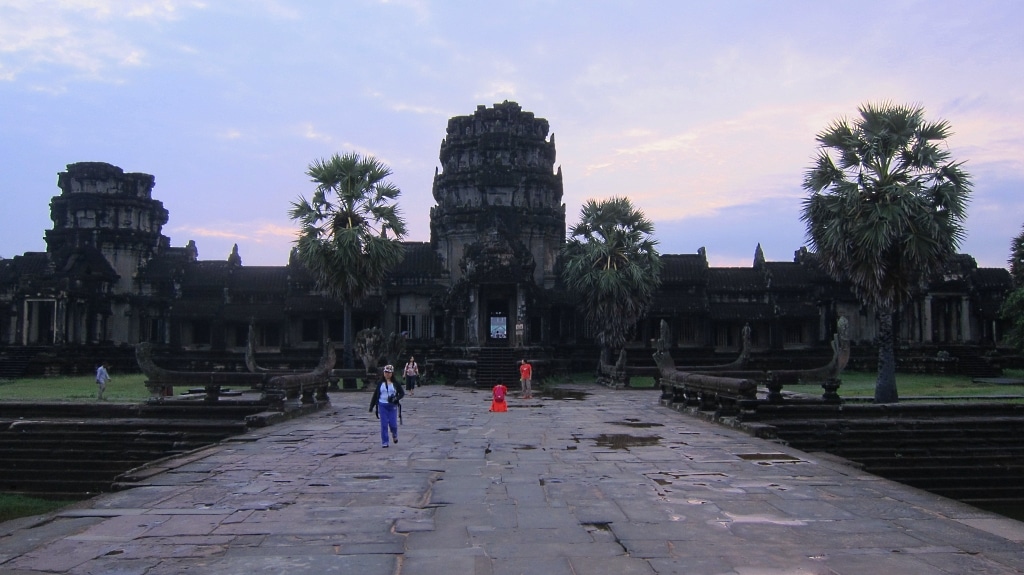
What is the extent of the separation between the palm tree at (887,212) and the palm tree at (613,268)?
42.0ft

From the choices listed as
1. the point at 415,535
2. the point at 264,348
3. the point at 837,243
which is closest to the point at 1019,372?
the point at 837,243

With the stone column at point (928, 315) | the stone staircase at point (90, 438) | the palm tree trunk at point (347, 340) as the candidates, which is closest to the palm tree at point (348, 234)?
the palm tree trunk at point (347, 340)

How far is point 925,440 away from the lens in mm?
15211

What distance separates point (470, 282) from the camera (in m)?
36.2

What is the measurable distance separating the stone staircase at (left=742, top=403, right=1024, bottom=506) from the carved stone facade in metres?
22.3

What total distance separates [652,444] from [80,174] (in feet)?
138

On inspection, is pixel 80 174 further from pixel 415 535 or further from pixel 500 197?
pixel 415 535

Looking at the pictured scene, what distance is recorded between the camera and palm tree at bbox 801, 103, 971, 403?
20.7 meters

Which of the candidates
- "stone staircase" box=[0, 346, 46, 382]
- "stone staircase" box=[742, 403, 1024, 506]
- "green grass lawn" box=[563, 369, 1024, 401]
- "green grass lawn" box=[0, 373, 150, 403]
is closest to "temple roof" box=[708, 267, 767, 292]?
"green grass lawn" box=[563, 369, 1024, 401]

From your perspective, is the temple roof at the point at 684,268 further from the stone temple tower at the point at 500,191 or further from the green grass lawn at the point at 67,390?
the green grass lawn at the point at 67,390

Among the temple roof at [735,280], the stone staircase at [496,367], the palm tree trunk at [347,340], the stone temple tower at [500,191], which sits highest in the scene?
the stone temple tower at [500,191]

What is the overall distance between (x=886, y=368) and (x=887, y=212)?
167 inches

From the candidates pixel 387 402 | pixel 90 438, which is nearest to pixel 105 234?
pixel 90 438

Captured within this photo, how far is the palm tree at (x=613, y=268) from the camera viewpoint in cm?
3462
